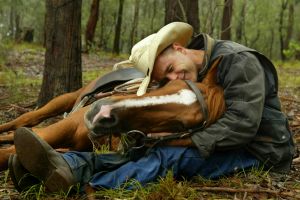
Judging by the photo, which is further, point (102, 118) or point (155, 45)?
point (155, 45)

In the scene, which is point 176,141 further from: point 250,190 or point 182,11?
point 182,11

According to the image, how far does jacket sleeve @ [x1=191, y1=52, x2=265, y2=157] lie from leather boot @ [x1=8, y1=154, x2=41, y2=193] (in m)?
1.33

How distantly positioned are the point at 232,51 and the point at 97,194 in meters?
1.69

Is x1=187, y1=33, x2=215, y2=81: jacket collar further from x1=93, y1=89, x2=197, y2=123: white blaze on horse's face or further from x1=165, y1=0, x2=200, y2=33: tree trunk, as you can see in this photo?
x1=165, y1=0, x2=200, y2=33: tree trunk

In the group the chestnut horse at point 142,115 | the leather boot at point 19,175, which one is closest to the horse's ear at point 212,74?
the chestnut horse at point 142,115

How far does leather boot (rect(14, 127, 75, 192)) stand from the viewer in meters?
3.44

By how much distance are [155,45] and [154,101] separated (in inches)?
26.4

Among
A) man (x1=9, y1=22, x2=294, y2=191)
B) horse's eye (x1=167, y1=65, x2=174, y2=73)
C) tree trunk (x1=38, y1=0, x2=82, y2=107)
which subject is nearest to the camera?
man (x1=9, y1=22, x2=294, y2=191)

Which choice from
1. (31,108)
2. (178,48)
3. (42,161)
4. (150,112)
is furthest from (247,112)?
(31,108)

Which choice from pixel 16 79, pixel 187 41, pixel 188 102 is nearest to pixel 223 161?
pixel 188 102

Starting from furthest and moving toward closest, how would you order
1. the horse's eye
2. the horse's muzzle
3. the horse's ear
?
the horse's eye < the horse's ear < the horse's muzzle

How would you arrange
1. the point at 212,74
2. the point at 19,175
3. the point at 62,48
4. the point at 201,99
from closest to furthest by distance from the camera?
the point at 19,175
the point at 201,99
the point at 212,74
the point at 62,48

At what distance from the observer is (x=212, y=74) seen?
170 inches

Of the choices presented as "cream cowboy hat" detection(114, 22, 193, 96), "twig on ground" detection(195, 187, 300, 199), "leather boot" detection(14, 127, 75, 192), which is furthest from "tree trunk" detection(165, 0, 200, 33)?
"leather boot" detection(14, 127, 75, 192)
